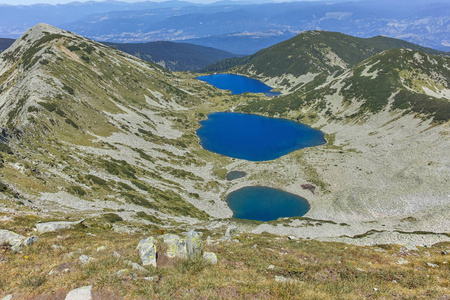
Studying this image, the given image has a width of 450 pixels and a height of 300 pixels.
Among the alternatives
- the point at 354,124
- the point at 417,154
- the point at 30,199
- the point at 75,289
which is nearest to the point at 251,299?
the point at 75,289

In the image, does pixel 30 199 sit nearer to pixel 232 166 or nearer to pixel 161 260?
pixel 161 260

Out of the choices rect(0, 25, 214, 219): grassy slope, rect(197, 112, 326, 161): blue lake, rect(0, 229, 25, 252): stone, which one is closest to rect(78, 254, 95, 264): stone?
rect(0, 229, 25, 252): stone

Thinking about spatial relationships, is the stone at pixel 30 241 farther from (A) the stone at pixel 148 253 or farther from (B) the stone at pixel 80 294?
(B) the stone at pixel 80 294

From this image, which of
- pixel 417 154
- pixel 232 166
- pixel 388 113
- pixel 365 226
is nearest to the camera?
pixel 365 226

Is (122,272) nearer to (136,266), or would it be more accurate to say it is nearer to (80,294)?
(136,266)

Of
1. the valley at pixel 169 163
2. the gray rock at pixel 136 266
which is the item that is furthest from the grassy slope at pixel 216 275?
the valley at pixel 169 163

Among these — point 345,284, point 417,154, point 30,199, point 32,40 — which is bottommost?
point 417,154

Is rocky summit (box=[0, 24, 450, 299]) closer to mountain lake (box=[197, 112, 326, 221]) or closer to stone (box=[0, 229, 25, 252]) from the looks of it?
stone (box=[0, 229, 25, 252])
